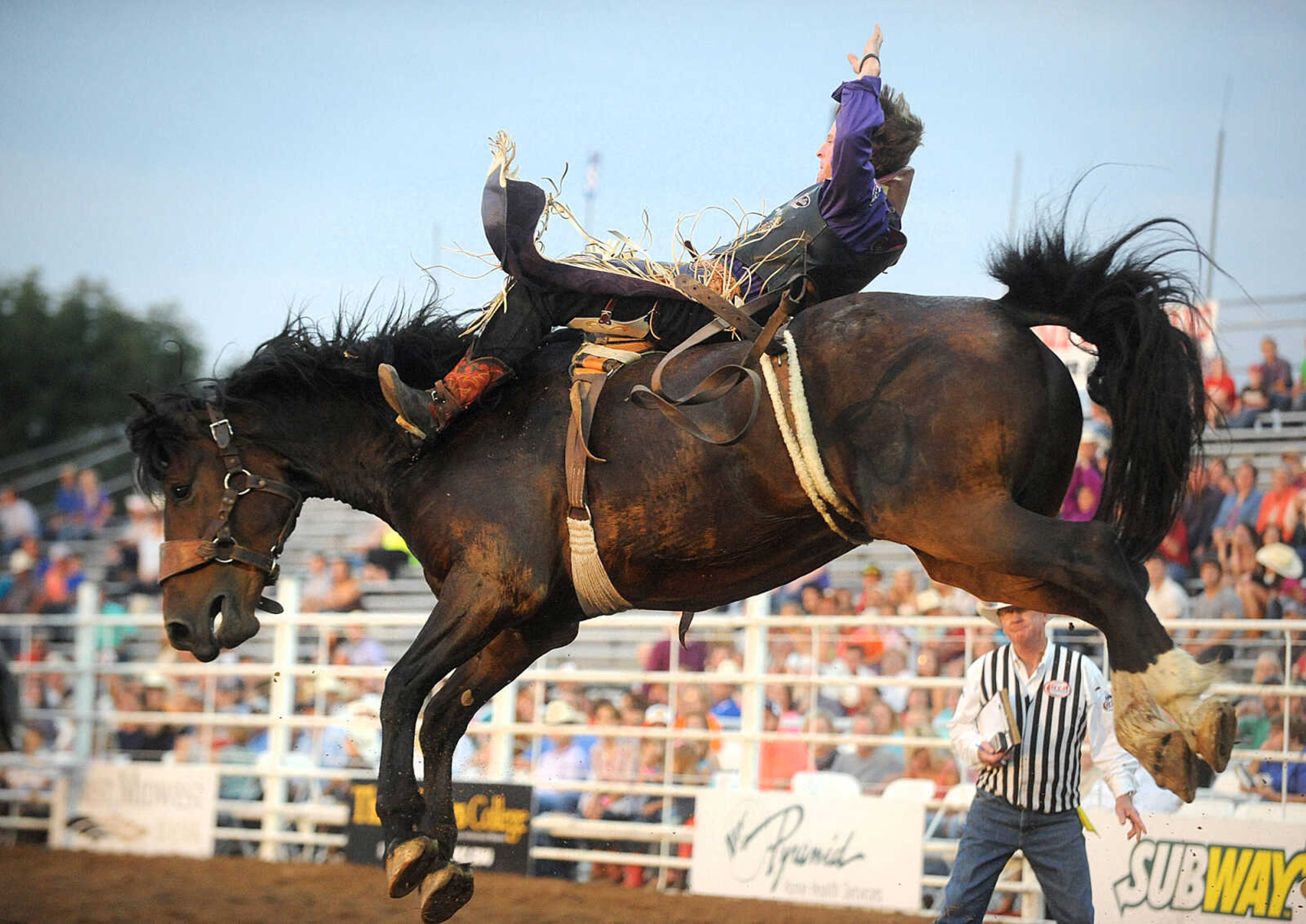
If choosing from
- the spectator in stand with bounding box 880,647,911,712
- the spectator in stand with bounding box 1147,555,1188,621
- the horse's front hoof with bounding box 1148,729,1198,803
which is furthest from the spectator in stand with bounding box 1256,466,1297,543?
the horse's front hoof with bounding box 1148,729,1198,803

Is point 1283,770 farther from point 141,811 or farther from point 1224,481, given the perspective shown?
point 141,811

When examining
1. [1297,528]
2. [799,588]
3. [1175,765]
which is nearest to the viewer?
[1175,765]

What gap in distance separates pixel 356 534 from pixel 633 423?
511 inches

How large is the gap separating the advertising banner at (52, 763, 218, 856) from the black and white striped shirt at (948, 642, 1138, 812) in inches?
274

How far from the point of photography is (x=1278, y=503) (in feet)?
29.0

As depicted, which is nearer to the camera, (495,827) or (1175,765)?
(1175,765)

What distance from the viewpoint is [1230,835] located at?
6.68 meters

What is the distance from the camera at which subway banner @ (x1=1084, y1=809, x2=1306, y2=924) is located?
256 inches

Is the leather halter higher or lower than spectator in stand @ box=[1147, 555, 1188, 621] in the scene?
higher

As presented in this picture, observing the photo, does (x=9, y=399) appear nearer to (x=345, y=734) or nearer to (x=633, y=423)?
(x=345, y=734)

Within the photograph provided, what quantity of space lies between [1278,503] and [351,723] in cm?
660

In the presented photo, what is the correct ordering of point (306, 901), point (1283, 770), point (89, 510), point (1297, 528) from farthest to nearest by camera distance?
point (89, 510), point (1297, 528), point (306, 901), point (1283, 770)

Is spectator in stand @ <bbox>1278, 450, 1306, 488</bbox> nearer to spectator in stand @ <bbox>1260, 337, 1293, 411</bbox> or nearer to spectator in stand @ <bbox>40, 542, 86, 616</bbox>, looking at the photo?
spectator in stand @ <bbox>1260, 337, 1293, 411</bbox>

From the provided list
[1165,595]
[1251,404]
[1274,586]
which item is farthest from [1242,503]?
[1251,404]
